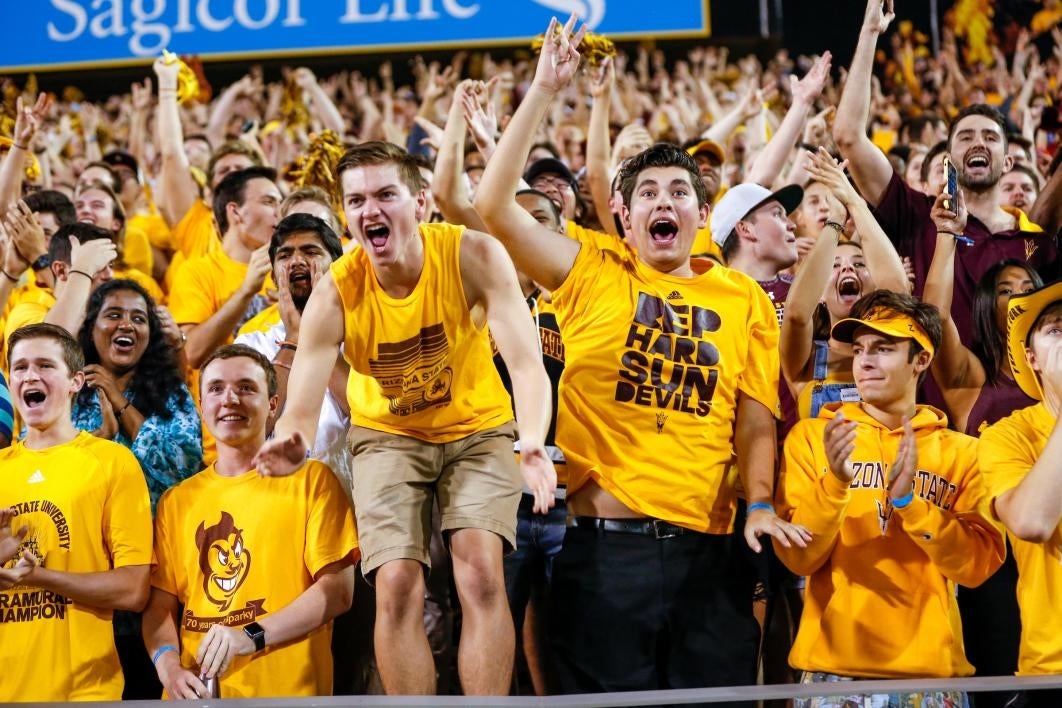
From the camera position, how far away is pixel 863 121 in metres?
4.73

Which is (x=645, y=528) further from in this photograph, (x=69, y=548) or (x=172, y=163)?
(x=172, y=163)

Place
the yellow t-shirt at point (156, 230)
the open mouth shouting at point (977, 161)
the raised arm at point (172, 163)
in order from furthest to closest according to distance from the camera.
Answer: the yellow t-shirt at point (156, 230) → the raised arm at point (172, 163) → the open mouth shouting at point (977, 161)

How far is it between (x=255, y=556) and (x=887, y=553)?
5.71 feet

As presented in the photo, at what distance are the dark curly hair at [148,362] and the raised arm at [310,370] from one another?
997mm

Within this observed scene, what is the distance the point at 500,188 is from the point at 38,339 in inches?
59.3

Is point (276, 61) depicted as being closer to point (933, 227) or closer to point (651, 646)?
point (933, 227)

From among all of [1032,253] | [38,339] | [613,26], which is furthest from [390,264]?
[613,26]

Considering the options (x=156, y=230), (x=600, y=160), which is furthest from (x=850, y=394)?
(x=156, y=230)

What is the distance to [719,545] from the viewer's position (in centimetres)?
367

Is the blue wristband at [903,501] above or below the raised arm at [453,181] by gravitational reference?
below

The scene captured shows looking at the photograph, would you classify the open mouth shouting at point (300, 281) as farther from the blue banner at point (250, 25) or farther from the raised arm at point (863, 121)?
the blue banner at point (250, 25)

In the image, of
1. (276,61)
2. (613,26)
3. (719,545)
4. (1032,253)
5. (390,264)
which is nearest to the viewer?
(390,264)

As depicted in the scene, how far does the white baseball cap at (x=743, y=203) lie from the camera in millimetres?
4605

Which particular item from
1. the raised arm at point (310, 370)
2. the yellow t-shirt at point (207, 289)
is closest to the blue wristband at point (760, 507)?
the raised arm at point (310, 370)
